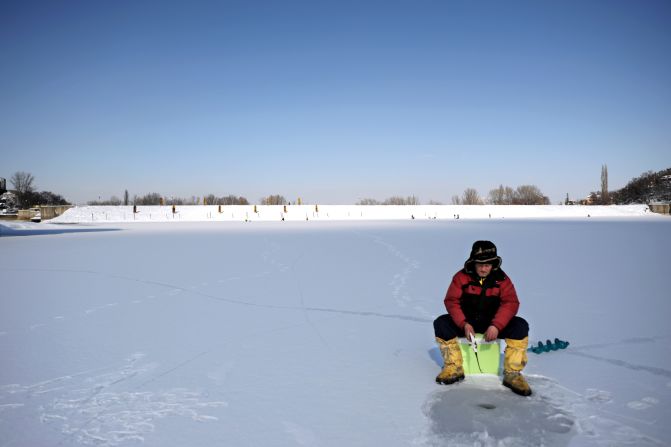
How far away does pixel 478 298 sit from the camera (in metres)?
3.79

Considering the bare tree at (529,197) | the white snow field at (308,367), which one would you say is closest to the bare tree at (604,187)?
the bare tree at (529,197)

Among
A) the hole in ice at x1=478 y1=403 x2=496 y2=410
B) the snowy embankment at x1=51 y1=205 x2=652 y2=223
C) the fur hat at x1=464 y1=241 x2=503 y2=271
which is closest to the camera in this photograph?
the hole in ice at x1=478 y1=403 x2=496 y2=410

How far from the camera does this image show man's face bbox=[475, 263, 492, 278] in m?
3.66

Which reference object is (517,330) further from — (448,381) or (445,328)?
(448,381)

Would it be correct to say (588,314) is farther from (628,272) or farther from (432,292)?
(628,272)

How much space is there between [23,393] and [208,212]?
60.6 metres

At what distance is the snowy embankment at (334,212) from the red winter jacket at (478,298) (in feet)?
176

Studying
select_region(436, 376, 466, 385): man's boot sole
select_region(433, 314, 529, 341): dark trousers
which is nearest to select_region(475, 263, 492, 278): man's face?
select_region(433, 314, 529, 341): dark trousers

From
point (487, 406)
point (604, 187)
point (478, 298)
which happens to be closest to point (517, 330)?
point (478, 298)

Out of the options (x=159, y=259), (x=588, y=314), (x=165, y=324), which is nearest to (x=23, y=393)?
(x=165, y=324)

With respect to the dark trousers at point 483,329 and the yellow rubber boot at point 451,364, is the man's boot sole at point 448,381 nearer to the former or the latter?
Result: the yellow rubber boot at point 451,364

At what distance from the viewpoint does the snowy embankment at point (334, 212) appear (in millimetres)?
58438

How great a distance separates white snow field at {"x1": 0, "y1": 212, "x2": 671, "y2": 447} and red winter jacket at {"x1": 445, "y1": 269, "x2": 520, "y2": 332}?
22.1 inches

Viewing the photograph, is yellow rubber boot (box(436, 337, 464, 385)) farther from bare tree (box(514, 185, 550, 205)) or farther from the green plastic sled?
bare tree (box(514, 185, 550, 205))
